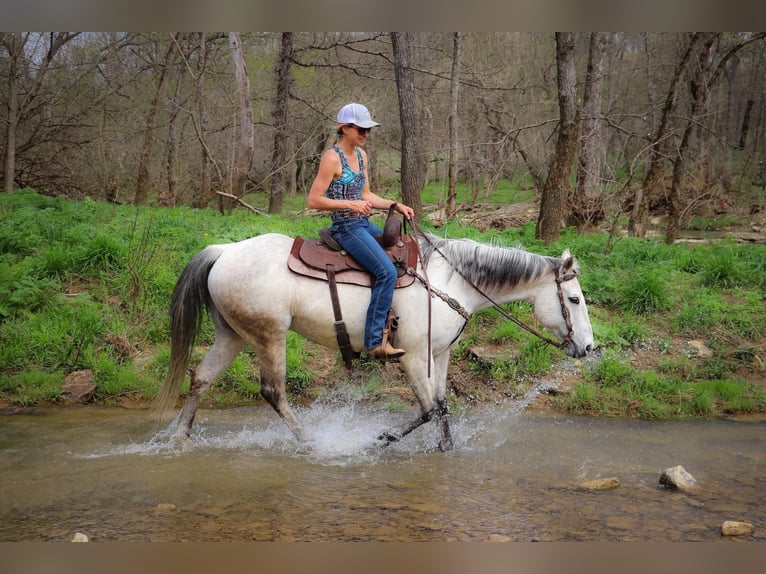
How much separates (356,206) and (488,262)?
1245 mm

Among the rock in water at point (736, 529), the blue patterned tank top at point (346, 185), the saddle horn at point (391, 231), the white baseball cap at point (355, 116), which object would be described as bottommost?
the rock in water at point (736, 529)

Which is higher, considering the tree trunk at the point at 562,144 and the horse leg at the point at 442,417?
the tree trunk at the point at 562,144

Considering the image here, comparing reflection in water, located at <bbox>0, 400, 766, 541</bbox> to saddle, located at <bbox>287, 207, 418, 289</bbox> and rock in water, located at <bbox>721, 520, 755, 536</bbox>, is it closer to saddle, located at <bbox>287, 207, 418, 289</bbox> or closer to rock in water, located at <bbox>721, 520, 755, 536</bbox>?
rock in water, located at <bbox>721, 520, 755, 536</bbox>

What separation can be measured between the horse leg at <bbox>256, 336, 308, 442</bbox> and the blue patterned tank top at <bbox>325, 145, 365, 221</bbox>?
112cm

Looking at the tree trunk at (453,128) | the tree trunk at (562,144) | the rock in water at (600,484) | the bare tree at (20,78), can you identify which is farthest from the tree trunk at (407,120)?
the bare tree at (20,78)

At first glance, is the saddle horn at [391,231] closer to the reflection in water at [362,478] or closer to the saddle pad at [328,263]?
the saddle pad at [328,263]

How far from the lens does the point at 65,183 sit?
1471 centimetres

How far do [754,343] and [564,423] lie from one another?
2.84 meters

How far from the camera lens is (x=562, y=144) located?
30.2 feet

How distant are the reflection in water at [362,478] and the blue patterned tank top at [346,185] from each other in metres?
1.85

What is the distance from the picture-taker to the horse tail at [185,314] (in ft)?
17.1

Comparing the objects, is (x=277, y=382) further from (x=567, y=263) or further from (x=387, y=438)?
(x=567, y=263)

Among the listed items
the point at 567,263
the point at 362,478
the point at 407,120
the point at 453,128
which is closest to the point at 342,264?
the point at 362,478

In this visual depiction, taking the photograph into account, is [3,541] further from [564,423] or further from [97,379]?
[564,423]
